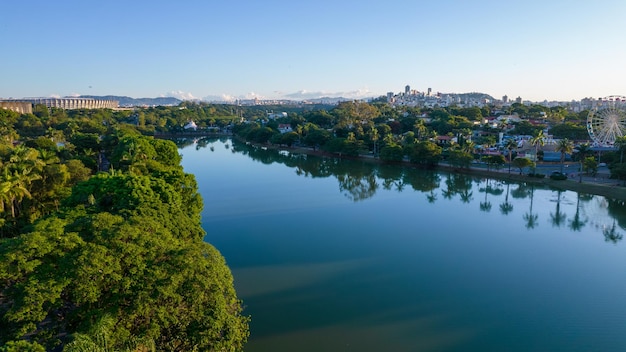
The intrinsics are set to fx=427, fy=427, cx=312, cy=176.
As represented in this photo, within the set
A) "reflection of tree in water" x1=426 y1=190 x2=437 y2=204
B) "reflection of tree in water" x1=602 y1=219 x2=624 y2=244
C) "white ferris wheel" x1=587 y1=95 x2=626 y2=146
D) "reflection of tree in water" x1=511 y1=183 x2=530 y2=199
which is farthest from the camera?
"white ferris wheel" x1=587 y1=95 x2=626 y2=146

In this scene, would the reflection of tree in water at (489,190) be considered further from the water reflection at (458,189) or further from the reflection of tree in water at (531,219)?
the reflection of tree in water at (531,219)

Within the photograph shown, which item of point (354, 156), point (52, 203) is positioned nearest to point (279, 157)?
point (354, 156)

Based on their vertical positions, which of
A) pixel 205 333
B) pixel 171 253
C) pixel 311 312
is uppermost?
pixel 171 253

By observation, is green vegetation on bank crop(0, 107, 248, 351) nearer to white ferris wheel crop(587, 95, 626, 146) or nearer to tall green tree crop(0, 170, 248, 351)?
tall green tree crop(0, 170, 248, 351)

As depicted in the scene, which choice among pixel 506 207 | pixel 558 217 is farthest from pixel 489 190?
pixel 558 217

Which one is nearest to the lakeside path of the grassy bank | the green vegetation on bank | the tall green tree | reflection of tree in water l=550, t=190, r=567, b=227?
the grassy bank

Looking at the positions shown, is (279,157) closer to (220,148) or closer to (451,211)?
(220,148)
